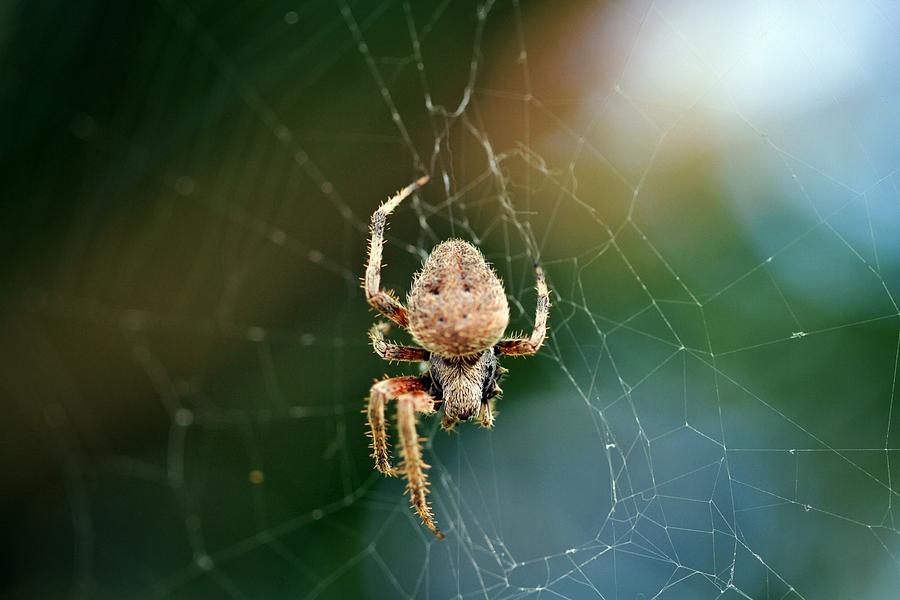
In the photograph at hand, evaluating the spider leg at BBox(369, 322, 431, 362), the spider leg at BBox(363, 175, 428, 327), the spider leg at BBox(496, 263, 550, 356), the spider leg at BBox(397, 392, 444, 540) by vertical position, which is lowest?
the spider leg at BBox(397, 392, 444, 540)

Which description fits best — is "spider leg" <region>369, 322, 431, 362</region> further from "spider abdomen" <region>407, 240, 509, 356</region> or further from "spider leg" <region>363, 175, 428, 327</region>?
"spider abdomen" <region>407, 240, 509, 356</region>

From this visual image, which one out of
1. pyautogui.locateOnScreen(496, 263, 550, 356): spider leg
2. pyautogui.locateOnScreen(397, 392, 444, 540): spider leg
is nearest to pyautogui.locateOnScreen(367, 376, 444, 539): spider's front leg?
pyautogui.locateOnScreen(397, 392, 444, 540): spider leg

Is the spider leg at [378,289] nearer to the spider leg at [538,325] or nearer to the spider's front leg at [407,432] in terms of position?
the spider's front leg at [407,432]

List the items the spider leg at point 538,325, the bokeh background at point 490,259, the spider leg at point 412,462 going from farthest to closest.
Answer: the bokeh background at point 490,259, the spider leg at point 538,325, the spider leg at point 412,462

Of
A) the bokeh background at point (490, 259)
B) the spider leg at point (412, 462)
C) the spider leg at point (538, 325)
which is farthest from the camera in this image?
the bokeh background at point (490, 259)

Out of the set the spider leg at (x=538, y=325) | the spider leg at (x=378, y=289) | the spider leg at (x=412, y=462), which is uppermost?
the spider leg at (x=378, y=289)

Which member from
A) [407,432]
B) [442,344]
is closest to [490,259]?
[442,344]

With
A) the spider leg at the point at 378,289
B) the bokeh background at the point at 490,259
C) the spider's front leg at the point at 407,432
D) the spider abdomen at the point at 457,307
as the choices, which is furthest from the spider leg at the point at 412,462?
the bokeh background at the point at 490,259
